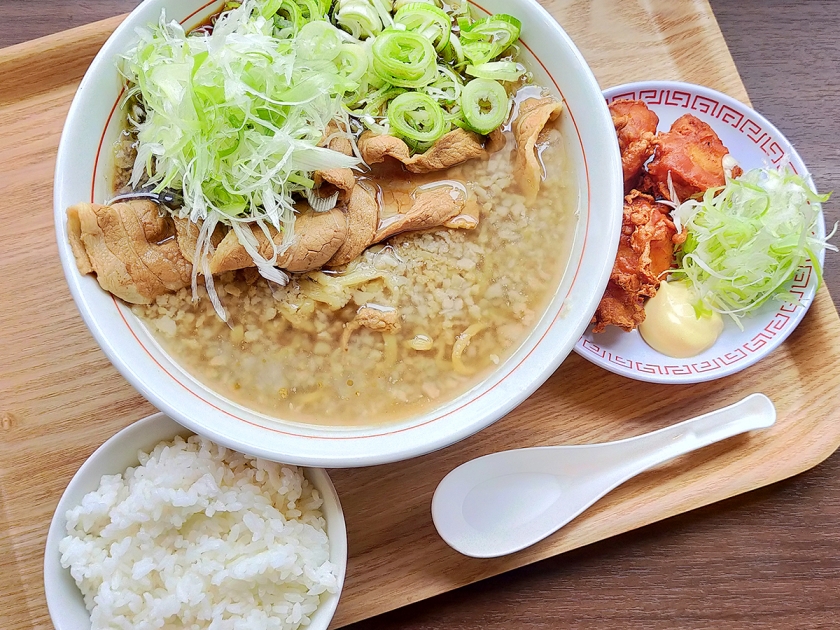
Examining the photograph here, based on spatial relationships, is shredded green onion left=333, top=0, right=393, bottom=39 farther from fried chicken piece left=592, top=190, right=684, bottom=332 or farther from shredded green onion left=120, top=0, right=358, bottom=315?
fried chicken piece left=592, top=190, right=684, bottom=332

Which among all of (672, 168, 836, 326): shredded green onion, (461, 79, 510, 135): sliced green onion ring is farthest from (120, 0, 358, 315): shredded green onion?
(672, 168, 836, 326): shredded green onion

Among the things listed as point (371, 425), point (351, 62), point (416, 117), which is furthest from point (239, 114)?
point (371, 425)

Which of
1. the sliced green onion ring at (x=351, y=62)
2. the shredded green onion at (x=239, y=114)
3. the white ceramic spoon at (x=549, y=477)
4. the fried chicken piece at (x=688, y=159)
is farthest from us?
the fried chicken piece at (x=688, y=159)

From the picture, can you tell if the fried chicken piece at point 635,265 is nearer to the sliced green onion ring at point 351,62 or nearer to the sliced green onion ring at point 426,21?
the sliced green onion ring at point 426,21

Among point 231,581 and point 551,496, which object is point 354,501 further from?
point 551,496

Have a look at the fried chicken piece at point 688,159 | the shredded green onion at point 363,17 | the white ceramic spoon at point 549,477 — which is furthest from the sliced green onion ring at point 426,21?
the white ceramic spoon at point 549,477

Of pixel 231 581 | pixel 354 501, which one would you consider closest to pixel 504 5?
pixel 354 501

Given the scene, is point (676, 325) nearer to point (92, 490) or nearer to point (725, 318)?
point (725, 318)
